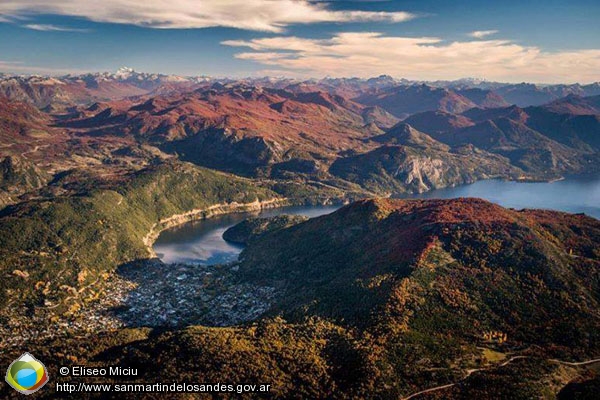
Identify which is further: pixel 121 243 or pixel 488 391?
pixel 121 243

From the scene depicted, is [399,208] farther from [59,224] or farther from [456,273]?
[59,224]

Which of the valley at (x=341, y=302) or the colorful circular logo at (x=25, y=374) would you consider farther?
the valley at (x=341, y=302)

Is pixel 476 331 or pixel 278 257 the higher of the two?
pixel 476 331

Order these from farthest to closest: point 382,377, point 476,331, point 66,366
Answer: point 476,331 < point 66,366 < point 382,377

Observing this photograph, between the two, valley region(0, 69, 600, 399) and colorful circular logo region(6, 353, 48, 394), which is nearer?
colorful circular logo region(6, 353, 48, 394)

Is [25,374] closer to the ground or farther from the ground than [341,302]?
farther from the ground

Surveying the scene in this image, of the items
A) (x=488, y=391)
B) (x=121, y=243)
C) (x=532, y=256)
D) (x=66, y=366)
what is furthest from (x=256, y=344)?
(x=121, y=243)

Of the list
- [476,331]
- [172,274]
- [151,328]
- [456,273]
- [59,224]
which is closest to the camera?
[476,331]

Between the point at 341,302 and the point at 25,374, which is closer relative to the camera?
the point at 25,374
